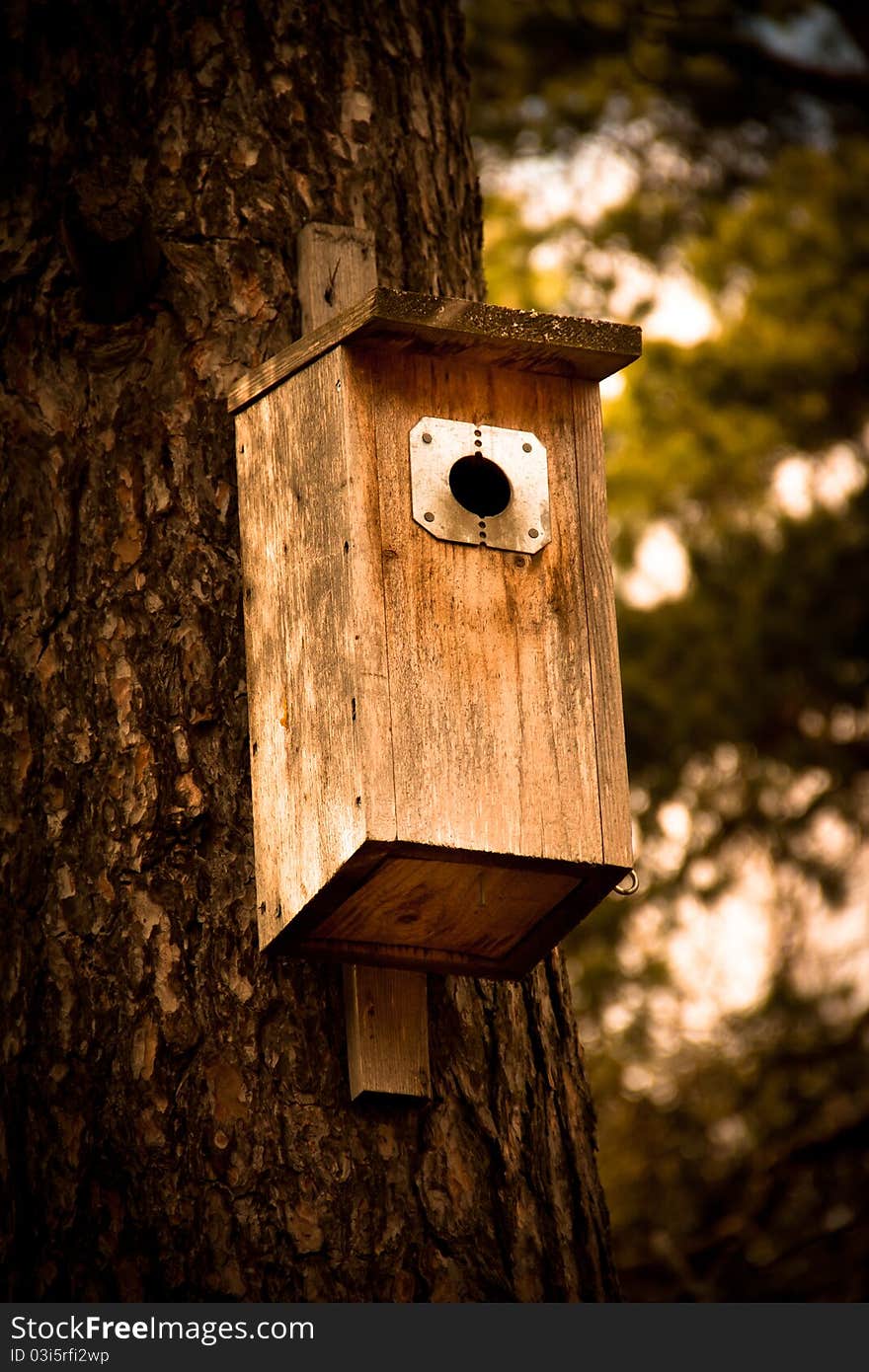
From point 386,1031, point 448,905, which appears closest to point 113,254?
point 448,905

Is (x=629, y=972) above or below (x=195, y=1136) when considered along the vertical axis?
above

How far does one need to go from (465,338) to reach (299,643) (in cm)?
52

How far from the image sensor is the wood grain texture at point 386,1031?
3.03m

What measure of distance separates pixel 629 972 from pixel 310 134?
424cm

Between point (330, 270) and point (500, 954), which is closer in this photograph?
point (500, 954)

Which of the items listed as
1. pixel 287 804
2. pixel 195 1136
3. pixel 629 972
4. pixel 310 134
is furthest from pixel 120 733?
pixel 629 972

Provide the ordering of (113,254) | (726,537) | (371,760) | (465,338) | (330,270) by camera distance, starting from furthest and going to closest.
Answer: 1. (726,537)
2. (330,270)
3. (113,254)
4. (465,338)
5. (371,760)

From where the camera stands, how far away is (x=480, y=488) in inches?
126

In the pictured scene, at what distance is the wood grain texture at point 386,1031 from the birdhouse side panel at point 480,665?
1.05 feet

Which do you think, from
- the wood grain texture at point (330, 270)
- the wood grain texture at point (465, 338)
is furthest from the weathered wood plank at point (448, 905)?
the wood grain texture at point (330, 270)

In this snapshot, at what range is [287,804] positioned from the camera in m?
3.03

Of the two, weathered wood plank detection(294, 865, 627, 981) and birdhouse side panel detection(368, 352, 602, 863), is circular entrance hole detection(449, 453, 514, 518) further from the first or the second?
weathered wood plank detection(294, 865, 627, 981)

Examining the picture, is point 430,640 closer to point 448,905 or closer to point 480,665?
point 480,665

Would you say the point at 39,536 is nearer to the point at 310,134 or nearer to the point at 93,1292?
the point at 310,134
